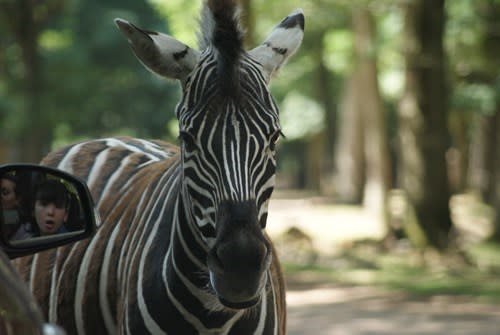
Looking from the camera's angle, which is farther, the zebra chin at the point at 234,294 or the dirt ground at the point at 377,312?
the dirt ground at the point at 377,312

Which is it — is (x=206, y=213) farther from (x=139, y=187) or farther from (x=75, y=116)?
(x=75, y=116)

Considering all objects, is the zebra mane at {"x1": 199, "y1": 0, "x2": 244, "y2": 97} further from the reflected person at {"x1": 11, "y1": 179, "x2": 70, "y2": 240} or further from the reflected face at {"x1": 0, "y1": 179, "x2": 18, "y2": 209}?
the reflected face at {"x1": 0, "y1": 179, "x2": 18, "y2": 209}

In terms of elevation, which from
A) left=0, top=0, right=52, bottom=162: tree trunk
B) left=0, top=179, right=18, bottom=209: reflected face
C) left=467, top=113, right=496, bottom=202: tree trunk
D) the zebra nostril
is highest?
left=0, top=0, right=52, bottom=162: tree trunk

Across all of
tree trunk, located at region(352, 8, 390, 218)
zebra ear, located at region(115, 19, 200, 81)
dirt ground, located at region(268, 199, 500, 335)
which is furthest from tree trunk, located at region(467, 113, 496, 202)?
zebra ear, located at region(115, 19, 200, 81)

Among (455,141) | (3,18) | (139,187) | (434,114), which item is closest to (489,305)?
(434,114)

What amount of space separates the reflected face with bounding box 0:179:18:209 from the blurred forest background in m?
1.76

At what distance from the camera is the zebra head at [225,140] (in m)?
3.62

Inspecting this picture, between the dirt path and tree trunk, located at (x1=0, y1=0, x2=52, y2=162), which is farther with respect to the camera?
tree trunk, located at (x1=0, y1=0, x2=52, y2=162)

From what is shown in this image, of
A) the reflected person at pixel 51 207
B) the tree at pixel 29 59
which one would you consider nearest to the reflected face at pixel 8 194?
the reflected person at pixel 51 207

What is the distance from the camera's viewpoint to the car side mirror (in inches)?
135

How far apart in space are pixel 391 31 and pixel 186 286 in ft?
84.7

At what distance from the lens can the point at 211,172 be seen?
3840 mm

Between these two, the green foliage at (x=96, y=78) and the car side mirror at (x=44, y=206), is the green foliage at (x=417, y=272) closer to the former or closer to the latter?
the car side mirror at (x=44, y=206)

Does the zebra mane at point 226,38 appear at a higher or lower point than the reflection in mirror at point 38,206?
higher
